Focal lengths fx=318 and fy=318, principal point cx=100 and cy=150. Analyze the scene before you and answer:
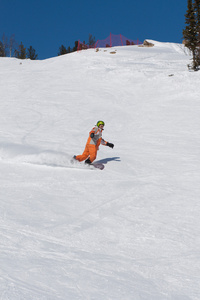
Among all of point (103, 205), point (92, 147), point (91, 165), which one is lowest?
point (103, 205)

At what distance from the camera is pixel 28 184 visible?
603 centimetres

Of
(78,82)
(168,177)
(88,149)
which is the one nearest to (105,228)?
(168,177)

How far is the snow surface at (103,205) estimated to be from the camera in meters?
2.91

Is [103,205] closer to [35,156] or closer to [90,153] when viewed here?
[90,153]

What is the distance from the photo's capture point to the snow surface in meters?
2.91

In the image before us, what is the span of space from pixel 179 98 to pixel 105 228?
1389 cm

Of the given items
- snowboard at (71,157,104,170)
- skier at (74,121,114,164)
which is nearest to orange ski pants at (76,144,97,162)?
skier at (74,121,114,164)

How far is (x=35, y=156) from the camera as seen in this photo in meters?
8.05

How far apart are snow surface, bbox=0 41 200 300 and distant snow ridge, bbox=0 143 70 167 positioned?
25 mm

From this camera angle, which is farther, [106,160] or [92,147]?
[106,160]

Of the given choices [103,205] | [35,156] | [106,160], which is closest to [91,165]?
[106,160]

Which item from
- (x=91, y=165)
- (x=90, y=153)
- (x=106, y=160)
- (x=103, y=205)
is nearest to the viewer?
(x=103, y=205)

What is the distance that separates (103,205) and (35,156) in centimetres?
339

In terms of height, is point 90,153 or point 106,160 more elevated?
point 90,153
